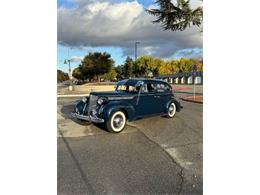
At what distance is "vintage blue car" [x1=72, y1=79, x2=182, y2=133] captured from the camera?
549cm

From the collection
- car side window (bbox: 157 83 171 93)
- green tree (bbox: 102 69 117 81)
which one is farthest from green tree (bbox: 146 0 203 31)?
green tree (bbox: 102 69 117 81)

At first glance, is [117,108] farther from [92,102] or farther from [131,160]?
[131,160]

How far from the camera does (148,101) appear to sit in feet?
21.3

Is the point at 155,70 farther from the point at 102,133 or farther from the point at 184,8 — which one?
the point at 102,133

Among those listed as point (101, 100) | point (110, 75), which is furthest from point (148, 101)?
point (110, 75)

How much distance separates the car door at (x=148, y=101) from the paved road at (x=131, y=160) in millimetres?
501

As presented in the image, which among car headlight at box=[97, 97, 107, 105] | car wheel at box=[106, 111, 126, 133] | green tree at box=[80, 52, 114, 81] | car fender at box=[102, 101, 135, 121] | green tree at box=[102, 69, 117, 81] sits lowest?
car wheel at box=[106, 111, 126, 133]

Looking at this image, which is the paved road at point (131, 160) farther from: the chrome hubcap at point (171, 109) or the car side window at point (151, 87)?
the chrome hubcap at point (171, 109)

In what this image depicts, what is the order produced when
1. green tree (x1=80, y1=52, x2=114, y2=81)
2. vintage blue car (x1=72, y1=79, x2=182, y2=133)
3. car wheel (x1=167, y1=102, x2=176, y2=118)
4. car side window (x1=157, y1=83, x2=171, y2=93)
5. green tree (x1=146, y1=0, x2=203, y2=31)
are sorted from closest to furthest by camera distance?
vintage blue car (x1=72, y1=79, x2=182, y2=133) → car side window (x1=157, y1=83, x2=171, y2=93) → car wheel (x1=167, y1=102, x2=176, y2=118) → green tree (x1=146, y1=0, x2=203, y2=31) → green tree (x1=80, y1=52, x2=114, y2=81)

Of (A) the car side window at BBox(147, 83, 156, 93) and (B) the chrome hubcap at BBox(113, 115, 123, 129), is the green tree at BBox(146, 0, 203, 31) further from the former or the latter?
(B) the chrome hubcap at BBox(113, 115, 123, 129)

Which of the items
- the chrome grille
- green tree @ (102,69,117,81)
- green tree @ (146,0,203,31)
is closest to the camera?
the chrome grille

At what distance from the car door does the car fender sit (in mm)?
328
